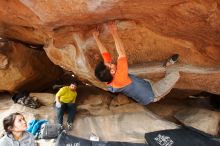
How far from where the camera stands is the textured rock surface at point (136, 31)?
13.4ft

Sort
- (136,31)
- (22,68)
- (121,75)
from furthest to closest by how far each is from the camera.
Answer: (22,68) < (136,31) < (121,75)

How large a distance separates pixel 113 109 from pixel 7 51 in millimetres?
2185

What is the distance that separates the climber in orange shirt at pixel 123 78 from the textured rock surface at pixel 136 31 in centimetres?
17

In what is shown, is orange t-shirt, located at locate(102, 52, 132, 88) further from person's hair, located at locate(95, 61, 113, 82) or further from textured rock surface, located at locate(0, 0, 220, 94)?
textured rock surface, located at locate(0, 0, 220, 94)

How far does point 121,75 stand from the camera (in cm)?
425

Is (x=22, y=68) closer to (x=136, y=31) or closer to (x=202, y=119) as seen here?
(x=136, y=31)

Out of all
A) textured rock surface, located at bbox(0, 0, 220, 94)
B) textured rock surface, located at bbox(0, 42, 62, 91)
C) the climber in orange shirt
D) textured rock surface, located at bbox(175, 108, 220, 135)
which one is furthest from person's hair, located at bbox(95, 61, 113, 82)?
textured rock surface, located at bbox(0, 42, 62, 91)

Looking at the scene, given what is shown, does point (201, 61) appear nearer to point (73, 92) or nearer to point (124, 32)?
point (124, 32)

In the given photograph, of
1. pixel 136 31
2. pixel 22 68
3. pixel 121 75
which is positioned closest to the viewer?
pixel 121 75

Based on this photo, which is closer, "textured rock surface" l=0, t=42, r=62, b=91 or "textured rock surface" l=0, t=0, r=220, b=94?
"textured rock surface" l=0, t=0, r=220, b=94

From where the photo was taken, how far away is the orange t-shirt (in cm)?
418

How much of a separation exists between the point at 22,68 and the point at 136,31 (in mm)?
2702

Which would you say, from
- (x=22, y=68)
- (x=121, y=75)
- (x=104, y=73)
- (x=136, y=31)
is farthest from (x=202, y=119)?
(x=22, y=68)

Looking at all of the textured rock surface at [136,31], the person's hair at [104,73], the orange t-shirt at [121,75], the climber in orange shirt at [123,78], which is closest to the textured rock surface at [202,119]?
the textured rock surface at [136,31]
